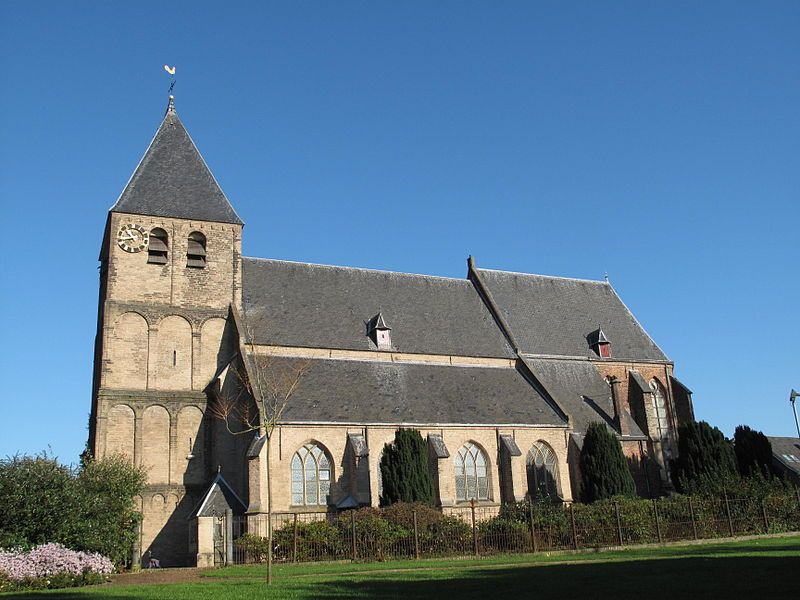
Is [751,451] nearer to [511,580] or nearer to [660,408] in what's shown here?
[660,408]

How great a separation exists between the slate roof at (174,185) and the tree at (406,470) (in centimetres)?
1326

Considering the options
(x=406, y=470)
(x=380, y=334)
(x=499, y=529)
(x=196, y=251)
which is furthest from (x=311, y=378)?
(x=499, y=529)

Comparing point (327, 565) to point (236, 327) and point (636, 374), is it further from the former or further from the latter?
point (636, 374)

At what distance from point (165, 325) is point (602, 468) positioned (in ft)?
63.6

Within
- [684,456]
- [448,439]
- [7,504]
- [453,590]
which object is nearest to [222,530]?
[7,504]

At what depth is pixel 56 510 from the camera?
22219 mm

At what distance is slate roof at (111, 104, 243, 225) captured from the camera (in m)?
33.8

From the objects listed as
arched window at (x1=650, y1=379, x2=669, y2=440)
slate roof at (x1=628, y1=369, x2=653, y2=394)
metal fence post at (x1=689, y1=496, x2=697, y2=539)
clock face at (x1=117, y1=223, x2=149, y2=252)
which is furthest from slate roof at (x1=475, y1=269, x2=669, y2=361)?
clock face at (x1=117, y1=223, x2=149, y2=252)

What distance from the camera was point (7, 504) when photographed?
71.8ft

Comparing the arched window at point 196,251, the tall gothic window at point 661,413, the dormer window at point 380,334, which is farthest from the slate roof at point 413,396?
the tall gothic window at point 661,413

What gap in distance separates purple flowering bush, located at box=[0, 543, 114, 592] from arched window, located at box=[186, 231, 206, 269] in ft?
50.2

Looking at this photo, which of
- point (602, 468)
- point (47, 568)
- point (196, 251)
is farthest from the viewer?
point (196, 251)

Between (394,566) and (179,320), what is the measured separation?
625 inches

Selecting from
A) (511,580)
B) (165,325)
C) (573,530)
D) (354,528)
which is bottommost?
(511,580)
